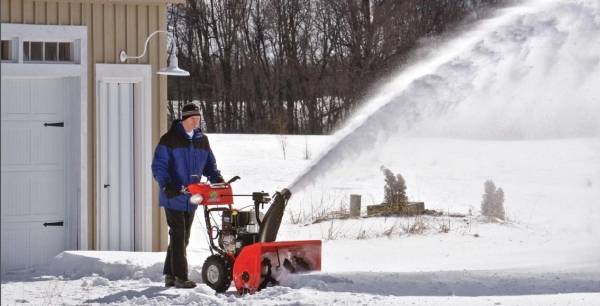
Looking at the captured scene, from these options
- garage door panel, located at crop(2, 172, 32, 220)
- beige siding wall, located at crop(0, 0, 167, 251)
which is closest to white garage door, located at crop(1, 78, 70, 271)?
garage door panel, located at crop(2, 172, 32, 220)

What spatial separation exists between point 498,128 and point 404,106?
18.8 metres

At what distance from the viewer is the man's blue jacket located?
9.99 metres

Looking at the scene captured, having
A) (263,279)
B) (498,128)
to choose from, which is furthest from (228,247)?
(498,128)

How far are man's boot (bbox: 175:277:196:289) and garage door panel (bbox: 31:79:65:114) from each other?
3116mm

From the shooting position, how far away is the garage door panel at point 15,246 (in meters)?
11.9

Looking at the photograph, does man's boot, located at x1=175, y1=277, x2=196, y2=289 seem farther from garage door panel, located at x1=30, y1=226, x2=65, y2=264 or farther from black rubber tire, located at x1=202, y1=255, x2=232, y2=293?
garage door panel, located at x1=30, y1=226, x2=65, y2=264

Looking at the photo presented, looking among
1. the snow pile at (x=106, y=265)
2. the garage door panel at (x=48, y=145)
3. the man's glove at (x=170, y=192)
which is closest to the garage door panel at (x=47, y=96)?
the garage door panel at (x=48, y=145)

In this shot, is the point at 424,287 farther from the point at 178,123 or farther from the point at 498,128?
the point at 498,128

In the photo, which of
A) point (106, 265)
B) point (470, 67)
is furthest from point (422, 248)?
point (106, 265)

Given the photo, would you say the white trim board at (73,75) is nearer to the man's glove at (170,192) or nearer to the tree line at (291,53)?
the man's glove at (170,192)

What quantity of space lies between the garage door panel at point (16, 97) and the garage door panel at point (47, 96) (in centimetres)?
6

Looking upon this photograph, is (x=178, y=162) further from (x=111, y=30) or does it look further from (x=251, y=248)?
(x=111, y=30)

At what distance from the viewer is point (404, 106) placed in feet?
37.3

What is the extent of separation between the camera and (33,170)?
39.3 feet
